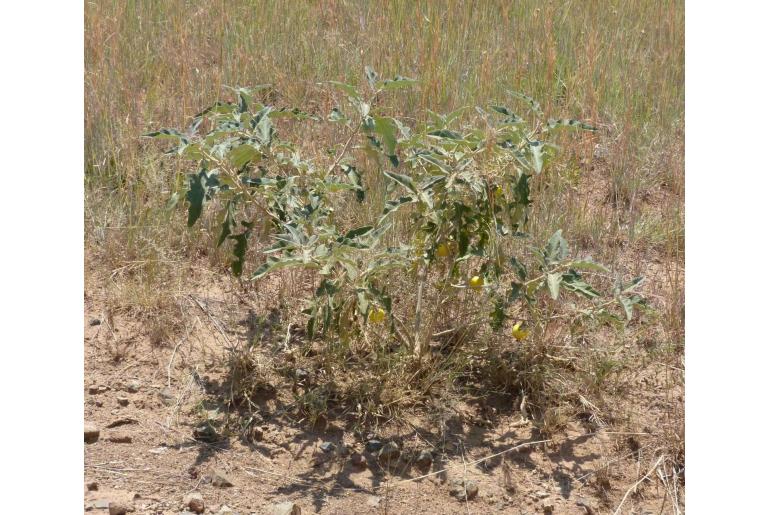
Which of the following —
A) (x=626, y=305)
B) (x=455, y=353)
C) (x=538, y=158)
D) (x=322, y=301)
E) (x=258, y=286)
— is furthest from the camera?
(x=258, y=286)

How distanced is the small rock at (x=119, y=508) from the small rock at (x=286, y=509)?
400 millimetres

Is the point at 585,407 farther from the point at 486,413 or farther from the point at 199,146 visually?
the point at 199,146

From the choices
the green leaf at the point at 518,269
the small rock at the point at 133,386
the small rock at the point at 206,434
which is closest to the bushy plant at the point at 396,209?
the green leaf at the point at 518,269

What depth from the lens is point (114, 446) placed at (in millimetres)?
2623

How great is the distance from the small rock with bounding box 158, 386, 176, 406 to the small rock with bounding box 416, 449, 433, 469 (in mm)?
857

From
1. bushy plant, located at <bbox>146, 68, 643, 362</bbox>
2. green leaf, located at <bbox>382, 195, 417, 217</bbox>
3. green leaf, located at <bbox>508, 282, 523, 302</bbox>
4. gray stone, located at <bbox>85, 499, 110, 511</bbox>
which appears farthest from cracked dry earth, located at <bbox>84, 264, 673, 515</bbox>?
green leaf, located at <bbox>382, 195, 417, 217</bbox>

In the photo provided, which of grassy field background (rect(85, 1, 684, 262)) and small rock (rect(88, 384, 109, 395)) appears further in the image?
grassy field background (rect(85, 1, 684, 262))

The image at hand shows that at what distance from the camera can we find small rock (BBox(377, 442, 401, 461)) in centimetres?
260

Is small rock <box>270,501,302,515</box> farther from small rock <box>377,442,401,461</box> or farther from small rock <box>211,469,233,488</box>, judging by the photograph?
small rock <box>377,442,401,461</box>

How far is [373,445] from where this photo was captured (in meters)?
2.66

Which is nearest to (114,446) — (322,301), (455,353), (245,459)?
(245,459)

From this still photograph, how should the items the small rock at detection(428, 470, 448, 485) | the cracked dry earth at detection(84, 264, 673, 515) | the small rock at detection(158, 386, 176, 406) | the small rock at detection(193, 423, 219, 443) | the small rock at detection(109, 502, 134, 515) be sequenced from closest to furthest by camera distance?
the small rock at detection(109, 502, 134, 515), the cracked dry earth at detection(84, 264, 673, 515), the small rock at detection(428, 470, 448, 485), the small rock at detection(193, 423, 219, 443), the small rock at detection(158, 386, 176, 406)

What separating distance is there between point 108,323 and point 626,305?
1851 mm

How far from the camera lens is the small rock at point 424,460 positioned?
2.60 meters
